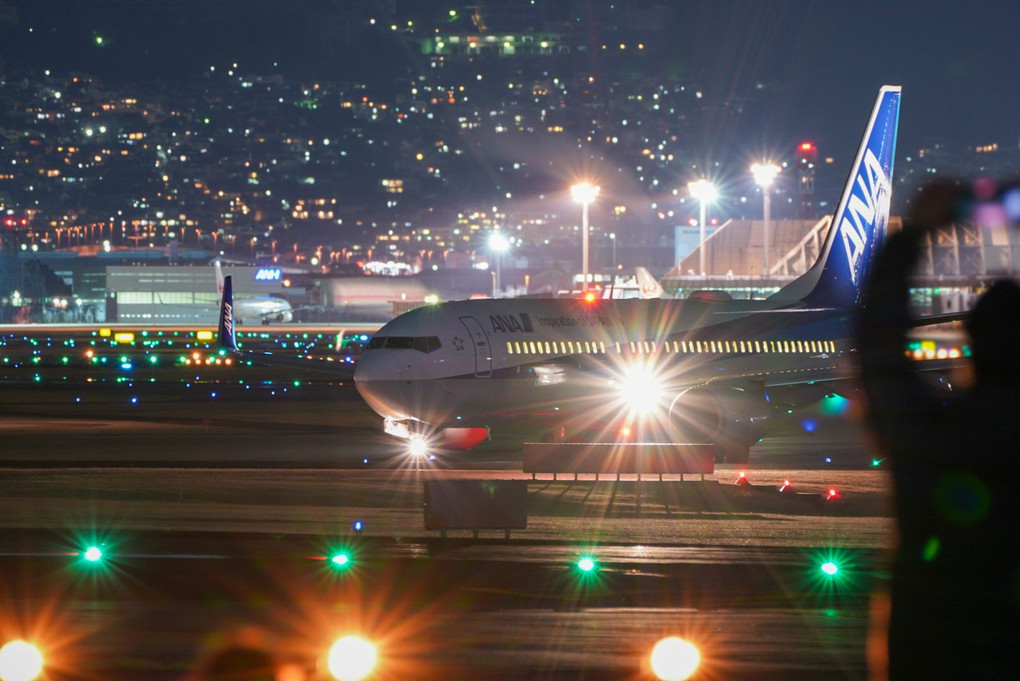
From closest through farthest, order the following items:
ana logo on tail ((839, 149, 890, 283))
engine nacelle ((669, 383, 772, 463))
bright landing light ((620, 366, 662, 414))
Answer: engine nacelle ((669, 383, 772, 463))
bright landing light ((620, 366, 662, 414))
ana logo on tail ((839, 149, 890, 283))

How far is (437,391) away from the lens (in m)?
28.1

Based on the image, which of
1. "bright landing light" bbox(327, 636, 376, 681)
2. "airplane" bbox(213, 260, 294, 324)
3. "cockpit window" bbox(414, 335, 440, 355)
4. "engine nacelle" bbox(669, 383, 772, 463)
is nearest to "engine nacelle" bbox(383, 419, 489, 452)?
"cockpit window" bbox(414, 335, 440, 355)

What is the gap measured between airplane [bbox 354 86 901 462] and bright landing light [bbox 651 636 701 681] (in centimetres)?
1546

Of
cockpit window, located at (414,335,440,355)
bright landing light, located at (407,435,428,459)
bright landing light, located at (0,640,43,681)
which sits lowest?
bright landing light, located at (0,640,43,681)

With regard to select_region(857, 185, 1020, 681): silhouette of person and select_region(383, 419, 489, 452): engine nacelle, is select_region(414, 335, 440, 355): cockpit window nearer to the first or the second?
select_region(383, 419, 489, 452): engine nacelle

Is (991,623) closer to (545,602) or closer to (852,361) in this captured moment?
(852,361)

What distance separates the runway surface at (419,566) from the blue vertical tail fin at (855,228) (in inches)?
372

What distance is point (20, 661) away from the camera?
10.6 meters

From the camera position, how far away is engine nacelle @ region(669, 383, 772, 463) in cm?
2678

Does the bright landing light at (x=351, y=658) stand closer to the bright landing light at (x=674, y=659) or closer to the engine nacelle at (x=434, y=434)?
the bright landing light at (x=674, y=659)

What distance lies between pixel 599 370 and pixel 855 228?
10.8 metres

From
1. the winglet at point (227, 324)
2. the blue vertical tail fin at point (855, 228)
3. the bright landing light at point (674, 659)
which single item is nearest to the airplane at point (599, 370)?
the blue vertical tail fin at point (855, 228)

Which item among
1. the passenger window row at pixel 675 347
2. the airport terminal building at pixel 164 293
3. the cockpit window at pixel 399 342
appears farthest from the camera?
the airport terminal building at pixel 164 293

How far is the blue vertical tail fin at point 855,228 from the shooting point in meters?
36.2
